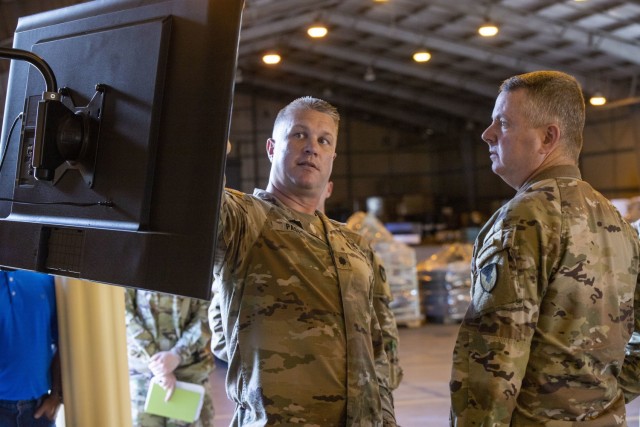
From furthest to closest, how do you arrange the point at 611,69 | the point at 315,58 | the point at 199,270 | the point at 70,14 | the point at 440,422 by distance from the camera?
the point at 315,58 → the point at 611,69 → the point at 440,422 → the point at 70,14 → the point at 199,270

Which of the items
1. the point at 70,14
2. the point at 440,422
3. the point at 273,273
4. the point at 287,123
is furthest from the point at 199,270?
the point at 440,422

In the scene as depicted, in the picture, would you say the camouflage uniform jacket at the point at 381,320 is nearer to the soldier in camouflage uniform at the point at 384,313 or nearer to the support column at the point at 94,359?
the soldier in camouflage uniform at the point at 384,313

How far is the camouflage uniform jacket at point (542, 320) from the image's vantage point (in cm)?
235

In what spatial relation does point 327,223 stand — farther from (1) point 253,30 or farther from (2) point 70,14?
(1) point 253,30

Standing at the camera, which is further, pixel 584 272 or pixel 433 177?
pixel 433 177

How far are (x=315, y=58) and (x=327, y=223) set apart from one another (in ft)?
71.7

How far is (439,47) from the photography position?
19.7 meters

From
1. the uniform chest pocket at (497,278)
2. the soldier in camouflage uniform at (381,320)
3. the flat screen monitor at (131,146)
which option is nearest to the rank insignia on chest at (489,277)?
the uniform chest pocket at (497,278)

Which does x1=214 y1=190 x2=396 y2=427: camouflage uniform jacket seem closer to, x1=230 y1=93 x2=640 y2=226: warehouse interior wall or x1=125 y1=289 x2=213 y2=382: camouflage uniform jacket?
x1=125 y1=289 x2=213 y2=382: camouflage uniform jacket

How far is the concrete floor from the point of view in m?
7.77

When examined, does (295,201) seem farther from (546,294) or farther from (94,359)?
(94,359)

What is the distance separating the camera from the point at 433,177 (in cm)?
3262

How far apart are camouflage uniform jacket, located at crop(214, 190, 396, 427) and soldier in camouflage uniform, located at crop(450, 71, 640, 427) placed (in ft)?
1.18

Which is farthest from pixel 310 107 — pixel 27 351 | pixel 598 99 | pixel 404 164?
pixel 404 164
